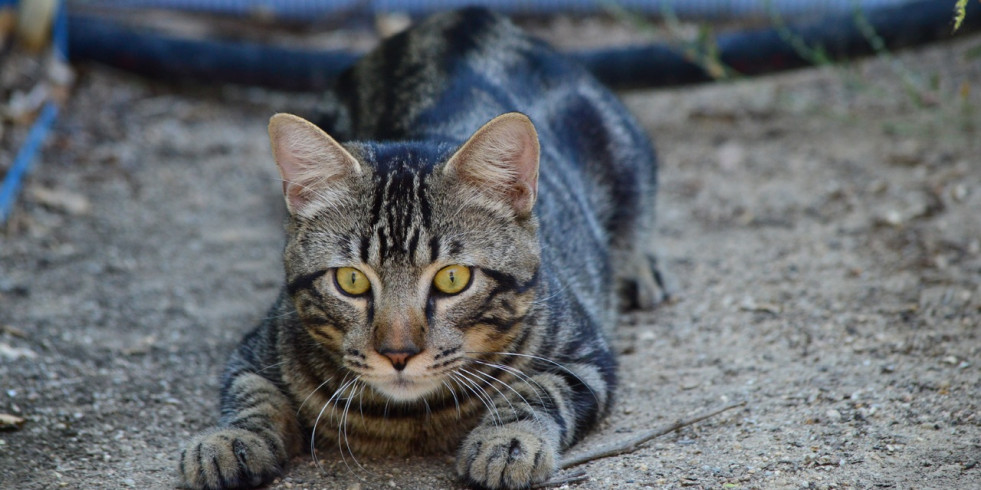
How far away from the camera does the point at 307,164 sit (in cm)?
289

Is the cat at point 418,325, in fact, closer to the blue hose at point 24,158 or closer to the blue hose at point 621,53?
the blue hose at point 24,158

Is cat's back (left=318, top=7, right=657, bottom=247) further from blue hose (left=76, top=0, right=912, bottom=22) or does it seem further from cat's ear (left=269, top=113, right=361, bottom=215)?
blue hose (left=76, top=0, right=912, bottom=22)

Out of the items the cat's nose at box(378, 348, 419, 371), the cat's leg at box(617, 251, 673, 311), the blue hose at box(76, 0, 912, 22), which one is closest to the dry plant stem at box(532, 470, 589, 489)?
the cat's nose at box(378, 348, 419, 371)

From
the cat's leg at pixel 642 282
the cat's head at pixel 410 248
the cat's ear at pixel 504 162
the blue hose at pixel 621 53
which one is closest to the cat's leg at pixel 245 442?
the cat's head at pixel 410 248

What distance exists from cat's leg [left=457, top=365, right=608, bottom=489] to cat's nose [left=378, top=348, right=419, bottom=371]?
0.36 meters

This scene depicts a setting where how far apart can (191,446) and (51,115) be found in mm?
3676

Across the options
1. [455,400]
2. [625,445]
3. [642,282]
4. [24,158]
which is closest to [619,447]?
[625,445]

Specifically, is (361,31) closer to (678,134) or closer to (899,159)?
(678,134)

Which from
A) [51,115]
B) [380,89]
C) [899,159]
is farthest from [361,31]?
[899,159]

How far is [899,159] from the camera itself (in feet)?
16.3

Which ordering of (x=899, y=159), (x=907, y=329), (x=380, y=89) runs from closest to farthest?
(x=907, y=329) < (x=380, y=89) < (x=899, y=159)

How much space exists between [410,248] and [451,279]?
0.47ft

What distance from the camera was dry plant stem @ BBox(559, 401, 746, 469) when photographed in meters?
2.88

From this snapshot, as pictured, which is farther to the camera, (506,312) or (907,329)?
(907,329)
